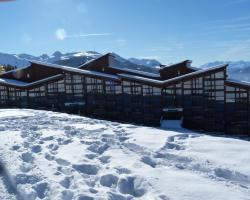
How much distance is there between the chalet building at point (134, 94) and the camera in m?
28.9

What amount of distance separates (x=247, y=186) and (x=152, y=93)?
24.3 metres

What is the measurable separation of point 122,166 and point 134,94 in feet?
79.8

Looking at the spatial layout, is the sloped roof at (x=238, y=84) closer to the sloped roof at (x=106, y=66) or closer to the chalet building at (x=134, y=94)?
the chalet building at (x=134, y=94)

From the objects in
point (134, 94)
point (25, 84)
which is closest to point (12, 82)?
point (25, 84)

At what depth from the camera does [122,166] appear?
21.8ft

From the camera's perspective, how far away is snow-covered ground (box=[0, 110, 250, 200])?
5445 millimetres

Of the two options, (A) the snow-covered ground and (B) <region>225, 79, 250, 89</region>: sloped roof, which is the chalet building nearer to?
(B) <region>225, 79, 250, 89</region>: sloped roof

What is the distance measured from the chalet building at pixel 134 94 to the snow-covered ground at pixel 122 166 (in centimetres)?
2001

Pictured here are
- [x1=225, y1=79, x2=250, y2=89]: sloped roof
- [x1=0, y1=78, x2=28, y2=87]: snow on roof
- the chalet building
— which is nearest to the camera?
[x1=225, y1=79, x2=250, y2=89]: sloped roof

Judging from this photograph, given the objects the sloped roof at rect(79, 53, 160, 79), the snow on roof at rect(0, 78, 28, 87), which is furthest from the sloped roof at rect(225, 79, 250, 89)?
the snow on roof at rect(0, 78, 28, 87)

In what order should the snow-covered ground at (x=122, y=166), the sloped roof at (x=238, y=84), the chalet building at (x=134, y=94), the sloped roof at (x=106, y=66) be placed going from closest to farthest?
1. the snow-covered ground at (x=122, y=166)
2. the sloped roof at (x=238, y=84)
3. the chalet building at (x=134, y=94)
4. the sloped roof at (x=106, y=66)

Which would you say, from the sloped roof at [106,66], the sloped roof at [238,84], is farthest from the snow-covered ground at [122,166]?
the sloped roof at [106,66]

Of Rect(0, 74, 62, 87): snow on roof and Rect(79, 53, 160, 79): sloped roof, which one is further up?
Rect(79, 53, 160, 79): sloped roof

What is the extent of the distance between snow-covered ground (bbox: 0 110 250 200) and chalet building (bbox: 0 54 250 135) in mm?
20011
